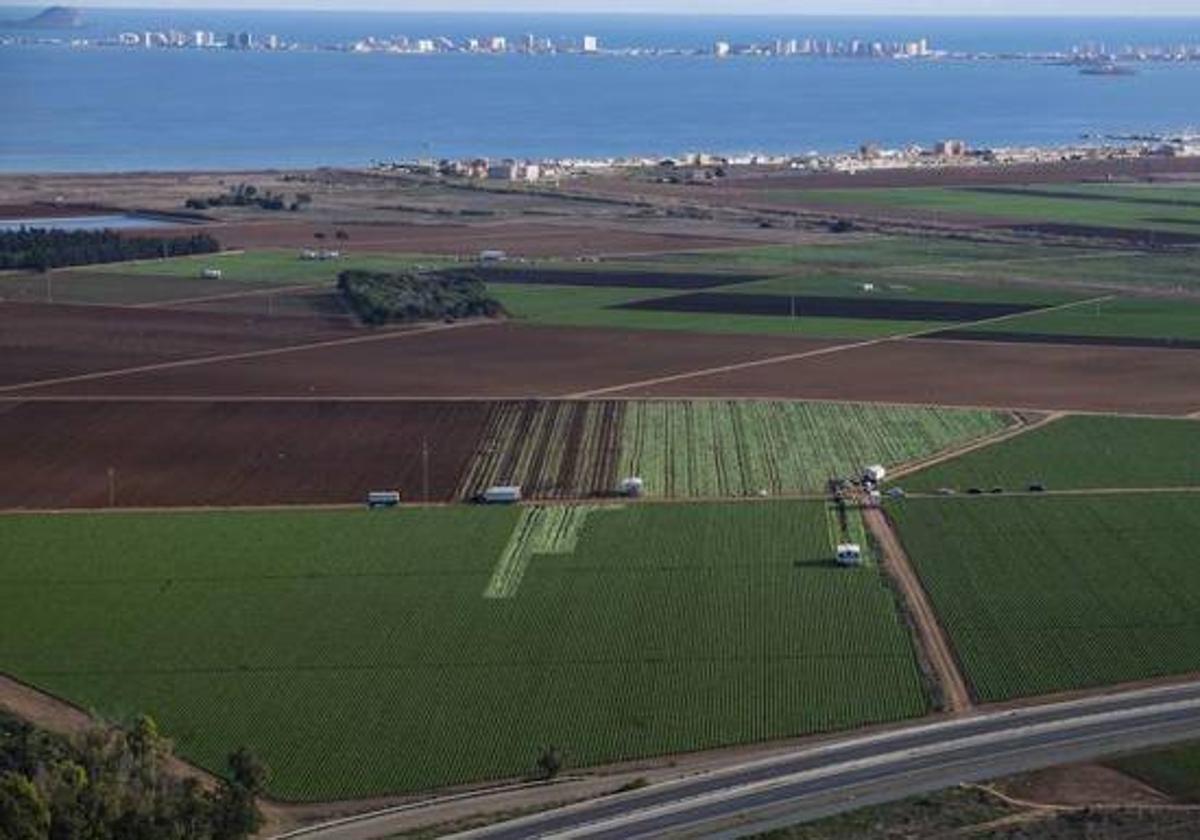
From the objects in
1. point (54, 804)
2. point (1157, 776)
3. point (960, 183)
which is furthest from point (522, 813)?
point (960, 183)

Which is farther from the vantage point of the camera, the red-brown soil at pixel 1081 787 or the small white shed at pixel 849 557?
the small white shed at pixel 849 557

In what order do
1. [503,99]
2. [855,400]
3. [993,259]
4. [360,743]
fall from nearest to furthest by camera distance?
[360,743]
[855,400]
[993,259]
[503,99]

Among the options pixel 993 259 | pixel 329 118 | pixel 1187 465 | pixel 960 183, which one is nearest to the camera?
pixel 1187 465

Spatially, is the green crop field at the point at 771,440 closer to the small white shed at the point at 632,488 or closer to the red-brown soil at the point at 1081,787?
the small white shed at the point at 632,488

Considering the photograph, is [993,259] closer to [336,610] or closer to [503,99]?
[336,610]

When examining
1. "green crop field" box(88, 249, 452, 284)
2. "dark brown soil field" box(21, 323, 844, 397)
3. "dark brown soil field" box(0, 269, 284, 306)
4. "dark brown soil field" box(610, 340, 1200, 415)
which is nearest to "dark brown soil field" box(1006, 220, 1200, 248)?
"green crop field" box(88, 249, 452, 284)

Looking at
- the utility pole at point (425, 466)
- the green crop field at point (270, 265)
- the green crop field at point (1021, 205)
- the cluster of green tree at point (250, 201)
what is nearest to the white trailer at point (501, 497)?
the utility pole at point (425, 466)
